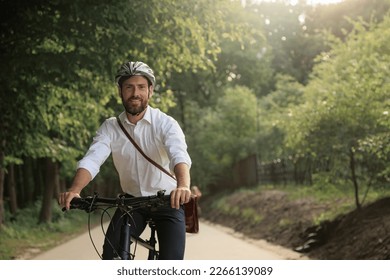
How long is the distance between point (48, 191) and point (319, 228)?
9.66 meters

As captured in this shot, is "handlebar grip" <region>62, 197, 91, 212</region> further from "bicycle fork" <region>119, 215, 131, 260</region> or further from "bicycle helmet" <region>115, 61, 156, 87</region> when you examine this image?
"bicycle helmet" <region>115, 61, 156, 87</region>

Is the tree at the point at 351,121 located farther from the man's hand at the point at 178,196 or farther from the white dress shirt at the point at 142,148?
the man's hand at the point at 178,196

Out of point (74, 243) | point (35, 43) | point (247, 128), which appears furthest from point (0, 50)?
point (247, 128)

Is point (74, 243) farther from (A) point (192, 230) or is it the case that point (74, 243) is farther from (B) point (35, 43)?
(A) point (192, 230)

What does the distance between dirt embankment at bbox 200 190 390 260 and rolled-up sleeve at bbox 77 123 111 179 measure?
183 inches

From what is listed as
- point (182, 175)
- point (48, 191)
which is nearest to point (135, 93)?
point (182, 175)

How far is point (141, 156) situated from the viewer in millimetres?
4188

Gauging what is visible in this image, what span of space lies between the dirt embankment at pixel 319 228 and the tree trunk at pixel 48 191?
495 cm

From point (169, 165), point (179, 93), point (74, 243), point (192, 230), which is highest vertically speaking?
point (179, 93)

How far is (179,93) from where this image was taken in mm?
17750

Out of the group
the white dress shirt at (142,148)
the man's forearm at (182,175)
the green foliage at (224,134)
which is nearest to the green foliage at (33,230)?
the green foliage at (224,134)

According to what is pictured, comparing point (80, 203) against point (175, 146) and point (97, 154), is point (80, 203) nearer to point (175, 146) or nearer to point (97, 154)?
point (97, 154)

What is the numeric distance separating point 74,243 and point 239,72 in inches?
267

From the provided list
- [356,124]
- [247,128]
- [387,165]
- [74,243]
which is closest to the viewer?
[387,165]
